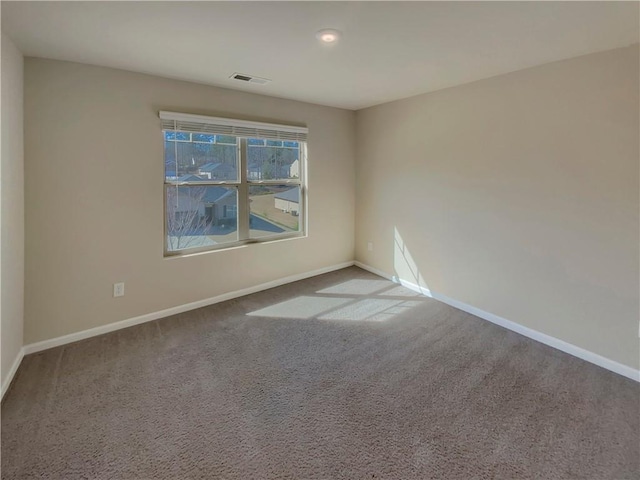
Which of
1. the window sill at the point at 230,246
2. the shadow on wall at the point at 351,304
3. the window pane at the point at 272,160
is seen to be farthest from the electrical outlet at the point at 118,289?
the window pane at the point at 272,160

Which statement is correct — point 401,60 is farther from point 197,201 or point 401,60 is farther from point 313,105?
point 197,201

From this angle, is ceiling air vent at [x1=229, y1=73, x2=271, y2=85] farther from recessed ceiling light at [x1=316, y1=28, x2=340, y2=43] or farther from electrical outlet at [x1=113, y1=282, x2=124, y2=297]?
electrical outlet at [x1=113, y1=282, x2=124, y2=297]

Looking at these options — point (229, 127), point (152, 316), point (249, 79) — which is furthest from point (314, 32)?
point (152, 316)

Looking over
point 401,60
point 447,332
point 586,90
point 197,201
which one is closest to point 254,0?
point 401,60

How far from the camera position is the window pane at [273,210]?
3.96 m

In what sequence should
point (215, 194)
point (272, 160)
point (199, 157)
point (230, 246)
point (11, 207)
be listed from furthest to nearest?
1. point (272, 160)
2. point (230, 246)
3. point (215, 194)
4. point (199, 157)
5. point (11, 207)

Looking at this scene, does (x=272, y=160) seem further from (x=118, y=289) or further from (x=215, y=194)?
(x=118, y=289)

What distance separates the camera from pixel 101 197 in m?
2.82

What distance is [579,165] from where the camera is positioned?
2.51m

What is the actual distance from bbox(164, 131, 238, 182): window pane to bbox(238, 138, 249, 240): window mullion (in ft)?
0.22

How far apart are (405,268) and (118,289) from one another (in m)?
3.13

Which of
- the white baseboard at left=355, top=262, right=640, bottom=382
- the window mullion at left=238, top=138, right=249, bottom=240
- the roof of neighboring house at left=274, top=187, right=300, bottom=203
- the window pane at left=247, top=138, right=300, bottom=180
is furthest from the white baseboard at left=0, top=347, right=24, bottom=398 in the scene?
the white baseboard at left=355, top=262, right=640, bottom=382

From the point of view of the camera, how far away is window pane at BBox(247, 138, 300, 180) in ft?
12.7

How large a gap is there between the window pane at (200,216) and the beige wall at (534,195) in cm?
205
